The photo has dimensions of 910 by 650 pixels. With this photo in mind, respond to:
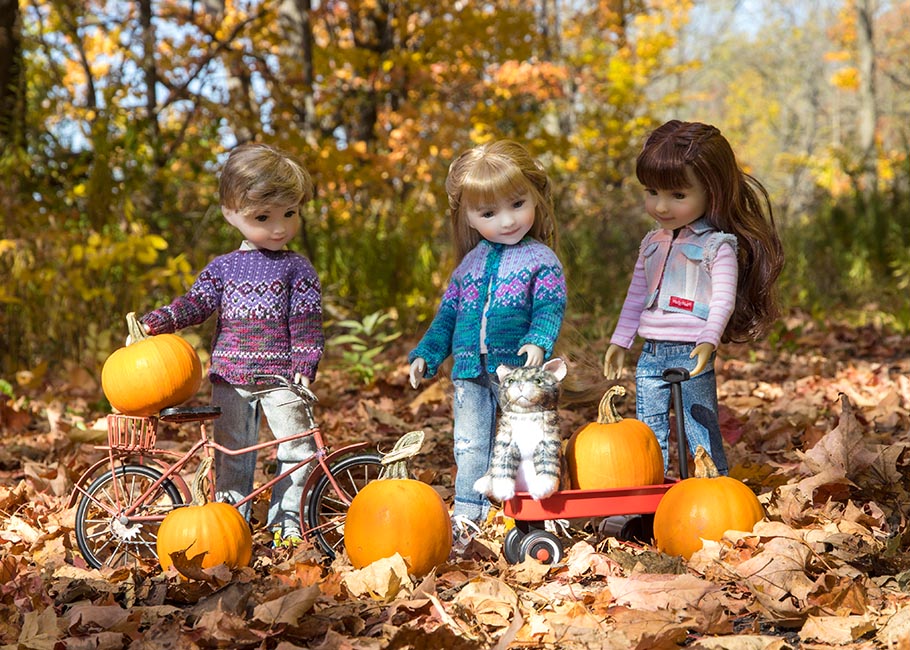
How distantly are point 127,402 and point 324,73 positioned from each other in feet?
23.3

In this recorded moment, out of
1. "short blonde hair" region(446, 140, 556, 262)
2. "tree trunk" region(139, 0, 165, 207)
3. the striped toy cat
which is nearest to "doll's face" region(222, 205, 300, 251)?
"short blonde hair" region(446, 140, 556, 262)

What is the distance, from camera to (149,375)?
2.98 metres

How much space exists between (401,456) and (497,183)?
3.18ft

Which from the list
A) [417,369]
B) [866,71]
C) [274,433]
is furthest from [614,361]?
[866,71]

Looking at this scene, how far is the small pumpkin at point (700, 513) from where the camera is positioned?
2756 mm

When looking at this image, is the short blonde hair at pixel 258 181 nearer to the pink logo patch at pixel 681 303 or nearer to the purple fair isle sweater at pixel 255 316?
the purple fair isle sweater at pixel 255 316

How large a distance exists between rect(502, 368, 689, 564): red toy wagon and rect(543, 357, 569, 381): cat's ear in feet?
1.13

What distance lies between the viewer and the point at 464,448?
3.35 metres

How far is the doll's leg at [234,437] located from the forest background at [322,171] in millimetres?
1307

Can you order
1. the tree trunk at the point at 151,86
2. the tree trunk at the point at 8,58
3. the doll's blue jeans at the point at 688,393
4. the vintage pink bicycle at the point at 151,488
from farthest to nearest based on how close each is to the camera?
1. the tree trunk at the point at 151,86
2. the tree trunk at the point at 8,58
3. the doll's blue jeans at the point at 688,393
4. the vintage pink bicycle at the point at 151,488

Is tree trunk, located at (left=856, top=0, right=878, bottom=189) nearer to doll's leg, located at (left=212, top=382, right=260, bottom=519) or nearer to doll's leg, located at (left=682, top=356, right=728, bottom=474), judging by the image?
doll's leg, located at (left=682, top=356, right=728, bottom=474)

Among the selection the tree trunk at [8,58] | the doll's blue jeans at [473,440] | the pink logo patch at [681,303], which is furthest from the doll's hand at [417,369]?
the tree trunk at [8,58]

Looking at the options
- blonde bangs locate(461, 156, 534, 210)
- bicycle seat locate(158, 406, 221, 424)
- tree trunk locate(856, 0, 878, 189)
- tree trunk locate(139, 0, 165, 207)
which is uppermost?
tree trunk locate(856, 0, 878, 189)

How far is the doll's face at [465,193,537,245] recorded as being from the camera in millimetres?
3236
